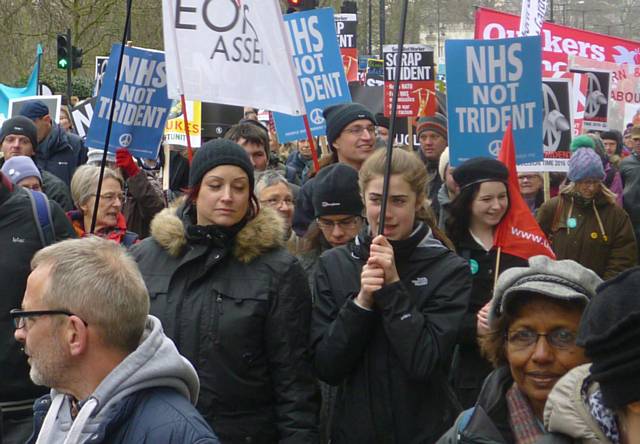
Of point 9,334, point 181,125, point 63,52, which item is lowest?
point 9,334

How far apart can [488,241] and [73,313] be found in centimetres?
290

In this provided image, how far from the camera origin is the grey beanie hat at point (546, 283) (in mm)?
3070

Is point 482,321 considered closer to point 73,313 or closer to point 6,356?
point 73,313

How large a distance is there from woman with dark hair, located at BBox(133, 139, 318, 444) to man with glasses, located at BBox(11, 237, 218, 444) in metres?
1.24

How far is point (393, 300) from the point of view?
410 cm

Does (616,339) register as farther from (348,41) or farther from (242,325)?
(348,41)

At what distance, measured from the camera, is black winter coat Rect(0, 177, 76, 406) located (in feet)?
15.5

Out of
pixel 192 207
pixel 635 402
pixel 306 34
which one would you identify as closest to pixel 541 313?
pixel 635 402

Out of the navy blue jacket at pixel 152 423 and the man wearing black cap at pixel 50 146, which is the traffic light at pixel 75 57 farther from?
the navy blue jacket at pixel 152 423

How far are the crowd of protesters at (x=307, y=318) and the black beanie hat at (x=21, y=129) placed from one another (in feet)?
5.08

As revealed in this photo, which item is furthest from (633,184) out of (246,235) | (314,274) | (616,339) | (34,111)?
(616,339)

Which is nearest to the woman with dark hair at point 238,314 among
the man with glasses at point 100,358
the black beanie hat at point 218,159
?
the black beanie hat at point 218,159

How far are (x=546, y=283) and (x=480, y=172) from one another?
2.29 meters

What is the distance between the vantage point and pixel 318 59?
9289 mm
